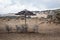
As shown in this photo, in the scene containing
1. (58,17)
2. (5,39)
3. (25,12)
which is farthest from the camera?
(58,17)

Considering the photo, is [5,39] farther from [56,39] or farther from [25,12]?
[25,12]

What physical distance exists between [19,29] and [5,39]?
610 centimetres

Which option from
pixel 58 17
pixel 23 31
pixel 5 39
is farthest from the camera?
pixel 58 17

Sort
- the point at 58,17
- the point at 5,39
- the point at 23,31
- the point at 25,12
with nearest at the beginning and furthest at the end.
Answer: the point at 5,39 < the point at 23,31 < the point at 25,12 < the point at 58,17

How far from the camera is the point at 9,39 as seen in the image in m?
18.1

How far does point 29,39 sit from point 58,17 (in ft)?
57.2

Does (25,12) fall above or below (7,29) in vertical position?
above

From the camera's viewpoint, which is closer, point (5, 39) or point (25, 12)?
point (5, 39)

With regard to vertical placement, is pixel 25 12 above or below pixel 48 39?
above

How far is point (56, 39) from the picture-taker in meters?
18.4

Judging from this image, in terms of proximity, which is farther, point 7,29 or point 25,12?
point 25,12

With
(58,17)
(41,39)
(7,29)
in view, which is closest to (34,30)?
(7,29)

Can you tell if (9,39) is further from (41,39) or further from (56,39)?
(56,39)

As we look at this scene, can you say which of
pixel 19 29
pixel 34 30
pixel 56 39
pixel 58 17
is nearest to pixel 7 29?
pixel 19 29
